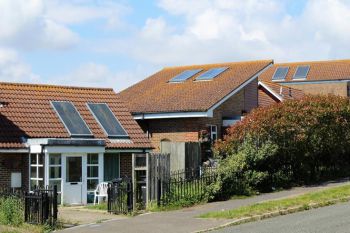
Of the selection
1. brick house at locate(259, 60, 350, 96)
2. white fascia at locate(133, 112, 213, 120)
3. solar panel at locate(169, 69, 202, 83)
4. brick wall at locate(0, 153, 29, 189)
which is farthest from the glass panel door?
brick house at locate(259, 60, 350, 96)

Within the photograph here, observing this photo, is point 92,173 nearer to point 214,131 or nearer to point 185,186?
point 185,186

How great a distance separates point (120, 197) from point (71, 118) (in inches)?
305

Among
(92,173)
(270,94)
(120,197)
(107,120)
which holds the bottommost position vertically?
(120,197)

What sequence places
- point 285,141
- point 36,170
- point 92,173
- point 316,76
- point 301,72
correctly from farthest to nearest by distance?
point 301,72, point 316,76, point 92,173, point 36,170, point 285,141

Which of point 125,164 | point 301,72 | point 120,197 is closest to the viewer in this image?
point 120,197

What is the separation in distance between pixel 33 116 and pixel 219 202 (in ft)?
30.1

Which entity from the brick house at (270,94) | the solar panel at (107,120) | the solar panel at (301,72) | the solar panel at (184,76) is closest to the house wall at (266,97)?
the brick house at (270,94)

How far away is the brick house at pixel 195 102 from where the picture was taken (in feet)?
98.1

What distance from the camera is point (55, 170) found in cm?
2303

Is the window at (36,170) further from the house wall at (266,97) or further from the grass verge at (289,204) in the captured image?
the house wall at (266,97)

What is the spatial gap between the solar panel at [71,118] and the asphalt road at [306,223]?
11053mm

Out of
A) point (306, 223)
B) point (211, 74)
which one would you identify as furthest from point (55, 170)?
point (211, 74)

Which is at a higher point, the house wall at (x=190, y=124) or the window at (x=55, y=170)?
the house wall at (x=190, y=124)

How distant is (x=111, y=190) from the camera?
19094 millimetres
